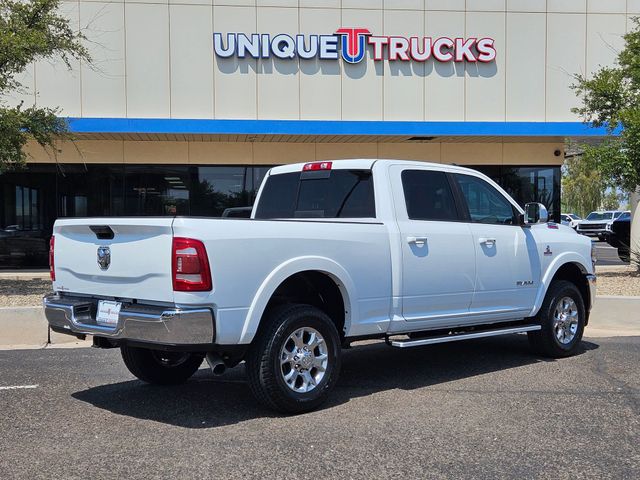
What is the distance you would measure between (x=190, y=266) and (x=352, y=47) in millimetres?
13145

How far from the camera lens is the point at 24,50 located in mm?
12094

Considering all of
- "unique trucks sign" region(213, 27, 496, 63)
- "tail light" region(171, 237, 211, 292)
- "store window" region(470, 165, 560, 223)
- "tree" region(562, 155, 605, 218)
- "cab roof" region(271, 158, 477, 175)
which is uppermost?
"unique trucks sign" region(213, 27, 496, 63)

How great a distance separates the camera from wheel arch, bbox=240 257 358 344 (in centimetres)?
511

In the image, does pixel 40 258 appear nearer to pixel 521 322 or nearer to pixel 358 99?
pixel 358 99

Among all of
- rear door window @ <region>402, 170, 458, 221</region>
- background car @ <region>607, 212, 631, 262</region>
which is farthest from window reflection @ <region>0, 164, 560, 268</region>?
rear door window @ <region>402, 170, 458, 221</region>

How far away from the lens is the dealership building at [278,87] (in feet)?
53.8

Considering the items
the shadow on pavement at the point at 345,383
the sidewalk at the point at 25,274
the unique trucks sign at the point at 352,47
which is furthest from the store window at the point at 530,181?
the sidewalk at the point at 25,274

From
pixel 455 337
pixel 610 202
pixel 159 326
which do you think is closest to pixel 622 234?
pixel 455 337

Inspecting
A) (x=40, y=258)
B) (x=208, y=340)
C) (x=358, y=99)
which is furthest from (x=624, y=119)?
(x=40, y=258)

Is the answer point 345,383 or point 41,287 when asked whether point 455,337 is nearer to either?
point 345,383

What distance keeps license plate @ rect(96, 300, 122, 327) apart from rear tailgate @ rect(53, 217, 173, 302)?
73 mm

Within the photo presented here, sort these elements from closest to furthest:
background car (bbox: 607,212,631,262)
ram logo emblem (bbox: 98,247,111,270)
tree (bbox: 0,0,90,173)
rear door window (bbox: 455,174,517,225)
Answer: ram logo emblem (bbox: 98,247,111,270), rear door window (bbox: 455,174,517,225), tree (bbox: 0,0,90,173), background car (bbox: 607,212,631,262)

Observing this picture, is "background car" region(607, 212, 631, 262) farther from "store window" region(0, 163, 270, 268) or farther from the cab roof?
the cab roof

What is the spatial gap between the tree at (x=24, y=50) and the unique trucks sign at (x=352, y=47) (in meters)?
4.39
